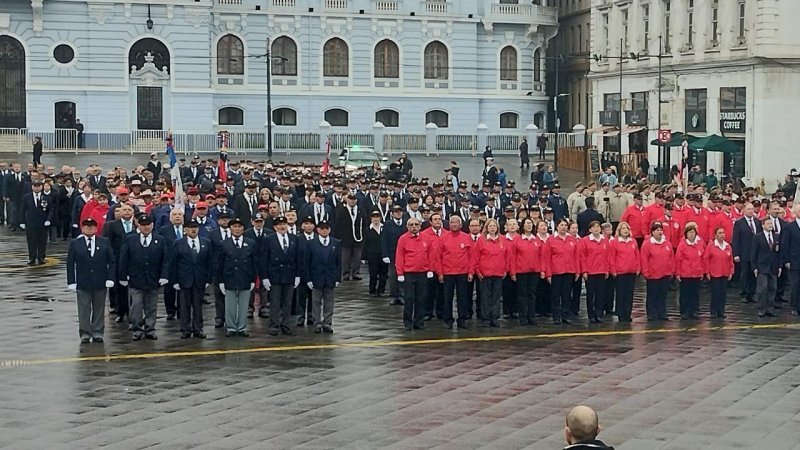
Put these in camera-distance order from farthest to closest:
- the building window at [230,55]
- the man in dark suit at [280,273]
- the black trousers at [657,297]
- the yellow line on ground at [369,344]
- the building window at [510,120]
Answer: the building window at [510,120] < the building window at [230,55] < the black trousers at [657,297] < the man in dark suit at [280,273] < the yellow line on ground at [369,344]

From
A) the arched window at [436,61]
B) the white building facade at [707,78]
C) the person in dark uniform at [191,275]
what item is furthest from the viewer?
the arched window at [436,61]

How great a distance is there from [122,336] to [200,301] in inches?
47.2

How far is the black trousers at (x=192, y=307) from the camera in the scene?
1789 centimetres

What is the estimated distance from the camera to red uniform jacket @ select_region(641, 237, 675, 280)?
1988cm

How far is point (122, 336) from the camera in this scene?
17938 millimetres

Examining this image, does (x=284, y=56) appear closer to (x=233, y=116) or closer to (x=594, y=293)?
(x=233, y=116)

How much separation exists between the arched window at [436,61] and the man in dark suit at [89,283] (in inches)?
2005

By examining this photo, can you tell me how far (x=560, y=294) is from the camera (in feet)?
64.9

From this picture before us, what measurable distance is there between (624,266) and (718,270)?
1650 mm

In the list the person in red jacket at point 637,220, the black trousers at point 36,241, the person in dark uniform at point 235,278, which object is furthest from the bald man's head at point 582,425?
the black trousers at point 36,241

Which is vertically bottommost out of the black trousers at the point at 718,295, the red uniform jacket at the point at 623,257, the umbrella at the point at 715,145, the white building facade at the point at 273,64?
the black trousers at the point at 718,295

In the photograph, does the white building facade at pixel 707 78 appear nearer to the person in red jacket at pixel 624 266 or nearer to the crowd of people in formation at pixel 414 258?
the crowd of people in formation at pixel 414 258

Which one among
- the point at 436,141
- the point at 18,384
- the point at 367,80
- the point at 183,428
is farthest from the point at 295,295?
the point at 367,80

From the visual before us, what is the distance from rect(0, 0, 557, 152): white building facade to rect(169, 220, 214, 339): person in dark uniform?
41420mm
